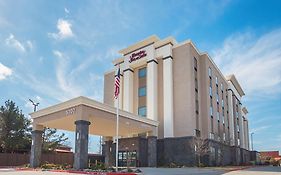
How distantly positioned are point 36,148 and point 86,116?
895cm

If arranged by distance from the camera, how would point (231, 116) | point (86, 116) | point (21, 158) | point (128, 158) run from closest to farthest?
1. point (86, 116)
2. point (128, 158)
3. point (21, 158)
4. point (231, 116)

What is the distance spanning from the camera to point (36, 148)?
31.7 meters

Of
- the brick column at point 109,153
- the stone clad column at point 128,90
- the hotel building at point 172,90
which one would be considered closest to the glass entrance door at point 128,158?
the brick column at point 109,153

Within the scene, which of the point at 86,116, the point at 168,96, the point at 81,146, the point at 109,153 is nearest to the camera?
the point at 81,146

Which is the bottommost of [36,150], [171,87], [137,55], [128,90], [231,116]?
[36,150]

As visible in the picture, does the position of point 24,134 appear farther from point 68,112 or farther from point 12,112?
point 68,112

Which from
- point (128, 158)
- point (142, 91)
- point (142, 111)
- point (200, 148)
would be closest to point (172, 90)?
point (142, 91)

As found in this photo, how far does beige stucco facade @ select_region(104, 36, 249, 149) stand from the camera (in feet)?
132

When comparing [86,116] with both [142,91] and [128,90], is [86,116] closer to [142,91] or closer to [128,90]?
[142,91]

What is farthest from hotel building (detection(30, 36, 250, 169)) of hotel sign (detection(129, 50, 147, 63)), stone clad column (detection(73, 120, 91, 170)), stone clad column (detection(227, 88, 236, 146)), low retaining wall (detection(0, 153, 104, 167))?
low retaining wall (detection(0, 153, 104, 167))

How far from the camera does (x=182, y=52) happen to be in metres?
42.4

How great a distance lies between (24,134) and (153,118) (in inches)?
741

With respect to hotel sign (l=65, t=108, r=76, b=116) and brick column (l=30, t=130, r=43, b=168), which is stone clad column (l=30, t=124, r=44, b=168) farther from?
hotel sign (l=65, t=108, r=76, b=116)

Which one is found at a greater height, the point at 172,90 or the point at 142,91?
the point at 142,91
